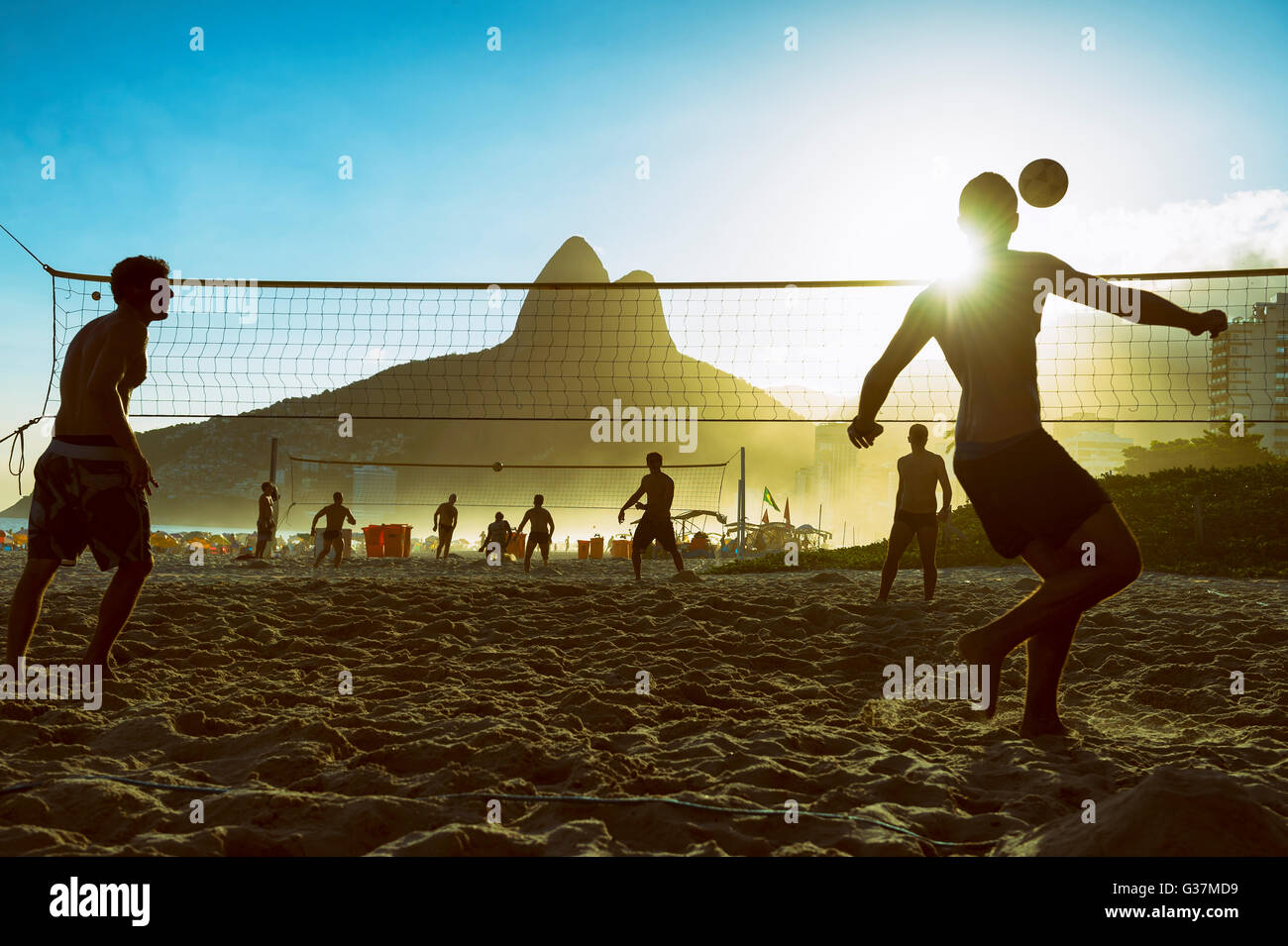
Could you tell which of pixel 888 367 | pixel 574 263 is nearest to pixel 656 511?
pixel 888 367

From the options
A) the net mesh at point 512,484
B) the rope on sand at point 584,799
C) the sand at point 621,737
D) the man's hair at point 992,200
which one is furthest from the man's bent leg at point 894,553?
the net mesh at point 512,484

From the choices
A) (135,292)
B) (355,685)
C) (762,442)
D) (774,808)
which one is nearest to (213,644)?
(355,685)

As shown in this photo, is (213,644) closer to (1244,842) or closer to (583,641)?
(583,641)

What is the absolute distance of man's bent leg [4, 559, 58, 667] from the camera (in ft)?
10.3

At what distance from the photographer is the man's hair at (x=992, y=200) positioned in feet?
9.07

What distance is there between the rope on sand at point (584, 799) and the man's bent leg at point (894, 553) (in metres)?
4.35

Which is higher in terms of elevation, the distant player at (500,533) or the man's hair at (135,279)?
the man's hair at (135,279)

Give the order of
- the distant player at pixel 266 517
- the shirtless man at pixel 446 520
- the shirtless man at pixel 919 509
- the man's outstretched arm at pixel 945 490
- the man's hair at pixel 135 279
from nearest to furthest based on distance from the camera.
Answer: the man's hair at pixel 135 279, the shirtless man at pixel 919 509, the man's outstretched arm at pixel 945 490, the distant player at pixel 266 517, the shirtless man at pixel 446 520

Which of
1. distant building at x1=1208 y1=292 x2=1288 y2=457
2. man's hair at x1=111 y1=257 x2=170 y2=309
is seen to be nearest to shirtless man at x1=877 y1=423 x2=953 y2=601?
distant building at x1=1208 y1=292 x2=1288 y2=457

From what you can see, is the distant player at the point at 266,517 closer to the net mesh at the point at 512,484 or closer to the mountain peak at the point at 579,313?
the mountain peak at the point at 579,313

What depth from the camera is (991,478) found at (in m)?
2.59

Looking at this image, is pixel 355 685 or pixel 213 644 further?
pixel 213 644
